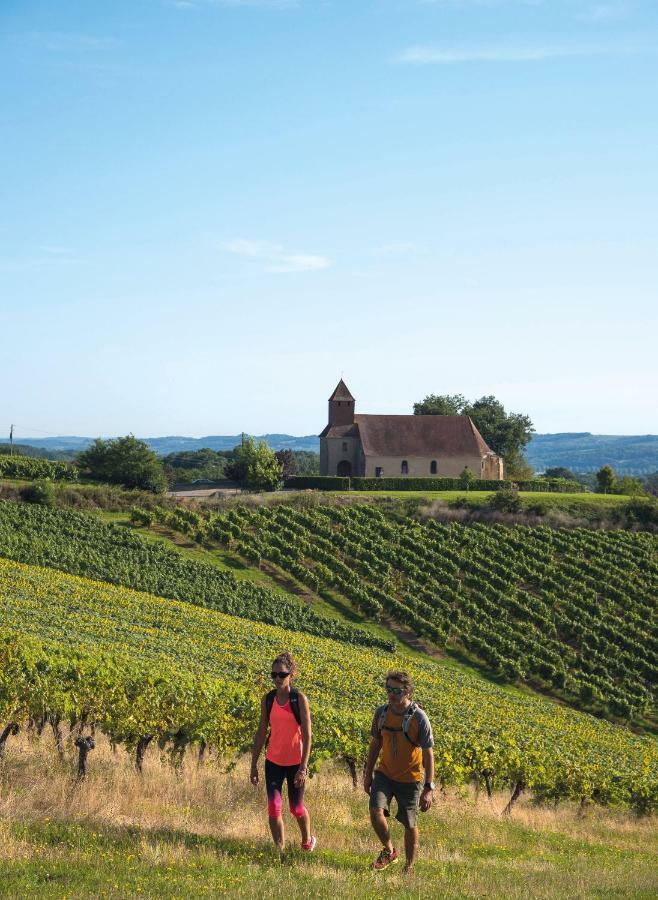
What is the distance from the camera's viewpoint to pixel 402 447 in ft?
272

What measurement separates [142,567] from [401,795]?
33.6 m

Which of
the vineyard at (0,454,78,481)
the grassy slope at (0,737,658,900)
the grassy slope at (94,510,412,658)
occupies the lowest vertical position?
the grassy slope at (94,510,412,658)

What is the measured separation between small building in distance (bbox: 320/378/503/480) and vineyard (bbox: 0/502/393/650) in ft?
127

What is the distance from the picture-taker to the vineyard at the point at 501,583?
127 ft

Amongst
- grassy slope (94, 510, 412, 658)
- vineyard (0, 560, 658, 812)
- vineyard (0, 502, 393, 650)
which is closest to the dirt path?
grassy slope (94, 510, 412, 658)

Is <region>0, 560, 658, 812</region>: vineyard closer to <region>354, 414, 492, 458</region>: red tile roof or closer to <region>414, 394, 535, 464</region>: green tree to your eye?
<region>354, 414, 492, 458</region>: red tile roof

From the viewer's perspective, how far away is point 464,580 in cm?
4678

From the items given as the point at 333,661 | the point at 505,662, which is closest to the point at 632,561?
the point at 505,662

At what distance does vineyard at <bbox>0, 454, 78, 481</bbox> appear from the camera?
59625 millimetres

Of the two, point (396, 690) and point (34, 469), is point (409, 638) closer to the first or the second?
point (34, 469)

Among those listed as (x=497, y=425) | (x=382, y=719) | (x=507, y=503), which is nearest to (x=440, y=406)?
(x=497, y=425)

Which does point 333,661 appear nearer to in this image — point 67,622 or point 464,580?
point 67,622

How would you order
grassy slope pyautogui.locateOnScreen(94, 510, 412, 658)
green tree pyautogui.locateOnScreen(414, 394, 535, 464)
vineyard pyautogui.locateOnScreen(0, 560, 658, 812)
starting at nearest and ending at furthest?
1. vineyard pyautogui.locateOnScreen(0, 560, 658, 812)
2. grassy slope pyautogui.locateOnScreen(94, 510, 412, 658)
3. green tree pyautogui.locateOnScreen(414, 394, 535, 464)

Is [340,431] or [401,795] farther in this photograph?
[340,431]
